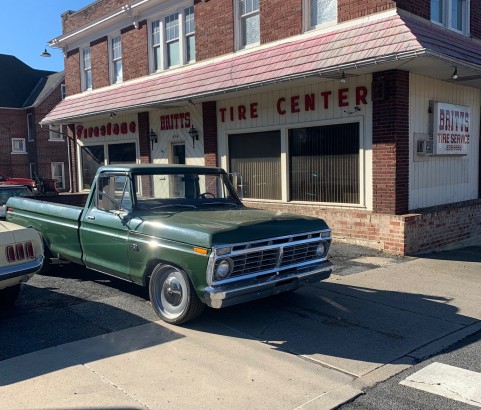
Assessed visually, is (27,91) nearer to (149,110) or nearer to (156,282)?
(149,110)

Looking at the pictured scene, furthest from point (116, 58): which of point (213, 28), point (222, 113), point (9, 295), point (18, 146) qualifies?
point (18, 146)

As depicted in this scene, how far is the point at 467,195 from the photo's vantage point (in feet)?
37.6

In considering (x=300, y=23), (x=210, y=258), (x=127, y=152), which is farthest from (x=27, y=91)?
(x=210, y=258)

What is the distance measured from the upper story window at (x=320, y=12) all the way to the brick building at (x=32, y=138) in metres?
26.5

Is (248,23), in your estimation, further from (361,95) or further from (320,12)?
(361,95)

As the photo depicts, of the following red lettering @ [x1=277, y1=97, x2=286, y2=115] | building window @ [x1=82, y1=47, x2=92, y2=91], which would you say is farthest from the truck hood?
building window @ [x1=82, y1=47, x2=92, y2=91]

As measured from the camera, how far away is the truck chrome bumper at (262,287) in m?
4.62

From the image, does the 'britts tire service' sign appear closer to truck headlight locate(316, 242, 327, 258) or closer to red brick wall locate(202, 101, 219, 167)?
truck headlight locate(316, 242, 327, 258)

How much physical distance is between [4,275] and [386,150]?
7.04m

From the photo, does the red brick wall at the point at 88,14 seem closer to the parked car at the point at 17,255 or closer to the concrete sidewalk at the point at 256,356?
the parked car at the point at 17,255

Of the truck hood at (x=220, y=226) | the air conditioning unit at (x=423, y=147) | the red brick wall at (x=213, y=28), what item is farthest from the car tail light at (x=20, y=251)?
the red brick wall at (x=213, y=28)

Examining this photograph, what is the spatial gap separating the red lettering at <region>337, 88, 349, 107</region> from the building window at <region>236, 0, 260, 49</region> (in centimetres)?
294

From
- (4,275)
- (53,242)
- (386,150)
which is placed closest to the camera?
(4,275)

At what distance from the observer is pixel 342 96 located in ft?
32.9
